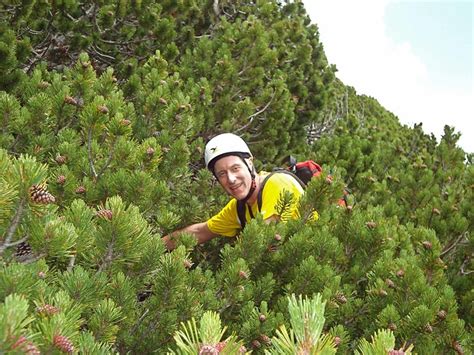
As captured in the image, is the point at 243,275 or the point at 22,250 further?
the point at 243,275

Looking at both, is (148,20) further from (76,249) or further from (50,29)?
(76,249)

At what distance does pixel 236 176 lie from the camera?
3.64 m

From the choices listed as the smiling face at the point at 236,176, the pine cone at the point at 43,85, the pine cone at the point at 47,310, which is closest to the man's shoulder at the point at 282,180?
the smiling face at the point at 236,176

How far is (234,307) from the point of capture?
267cm

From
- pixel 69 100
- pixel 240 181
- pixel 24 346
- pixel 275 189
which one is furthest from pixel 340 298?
pixel 69 100

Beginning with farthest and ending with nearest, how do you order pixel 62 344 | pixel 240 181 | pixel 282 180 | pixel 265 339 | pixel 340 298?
pixel 240 181, pixel 282 180, pixel 340 298, pixel 265 339, pixel 62 344

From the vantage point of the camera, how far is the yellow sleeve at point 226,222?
12.9 ft

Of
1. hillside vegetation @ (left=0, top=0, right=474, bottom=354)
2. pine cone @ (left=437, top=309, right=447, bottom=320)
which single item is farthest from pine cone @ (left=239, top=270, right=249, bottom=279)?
pine cone @ (left=437, top=309, right=447, bottom=320)

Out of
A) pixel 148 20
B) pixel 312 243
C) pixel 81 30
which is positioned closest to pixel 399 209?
pixel 312 243

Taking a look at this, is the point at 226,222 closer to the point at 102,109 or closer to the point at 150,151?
the point at 150,151

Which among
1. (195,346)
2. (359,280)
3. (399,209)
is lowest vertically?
(195,346)

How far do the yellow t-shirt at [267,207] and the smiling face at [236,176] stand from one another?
0.62ft

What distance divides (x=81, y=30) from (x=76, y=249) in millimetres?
4428

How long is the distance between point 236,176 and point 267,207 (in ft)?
1.32
